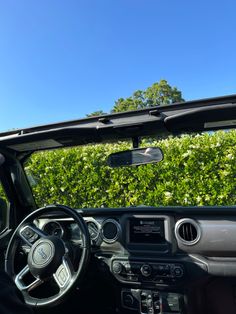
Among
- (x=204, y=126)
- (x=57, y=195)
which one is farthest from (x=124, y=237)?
(x=57, y=195)

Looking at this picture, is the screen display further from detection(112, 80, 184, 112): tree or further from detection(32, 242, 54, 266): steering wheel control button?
detection(112, 80, 184, 112): tree

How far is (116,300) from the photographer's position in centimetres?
339

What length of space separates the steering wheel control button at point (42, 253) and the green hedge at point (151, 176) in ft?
11.6

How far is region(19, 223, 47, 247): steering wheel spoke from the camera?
10.6 feet

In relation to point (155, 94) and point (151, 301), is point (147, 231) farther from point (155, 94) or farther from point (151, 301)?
point (155, 94)

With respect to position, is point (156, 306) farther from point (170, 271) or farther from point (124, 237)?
point (124, 237)

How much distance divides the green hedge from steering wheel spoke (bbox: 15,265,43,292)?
353 centimetres

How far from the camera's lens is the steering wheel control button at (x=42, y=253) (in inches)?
115

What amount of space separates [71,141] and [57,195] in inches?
187

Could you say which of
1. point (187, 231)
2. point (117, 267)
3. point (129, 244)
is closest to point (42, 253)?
point (117, 267)

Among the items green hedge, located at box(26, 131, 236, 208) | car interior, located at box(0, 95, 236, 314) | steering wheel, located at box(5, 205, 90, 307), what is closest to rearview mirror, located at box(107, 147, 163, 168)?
car interior, located at box(0, 95, 236, 314)

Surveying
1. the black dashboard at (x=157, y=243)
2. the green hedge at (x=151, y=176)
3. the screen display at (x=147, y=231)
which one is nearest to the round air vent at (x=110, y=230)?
the black dashboard at (x=157, y=243)

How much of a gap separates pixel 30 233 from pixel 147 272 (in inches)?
42.6

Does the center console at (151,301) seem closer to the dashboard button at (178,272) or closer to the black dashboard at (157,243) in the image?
the black dashboard at (157,243)
